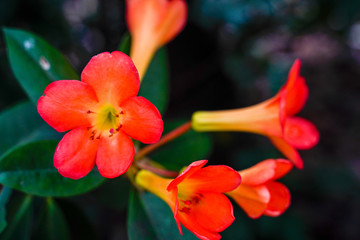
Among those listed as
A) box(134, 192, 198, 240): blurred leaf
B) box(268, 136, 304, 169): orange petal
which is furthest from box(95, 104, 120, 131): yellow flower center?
box(268, 136, 304, 169): orange petal

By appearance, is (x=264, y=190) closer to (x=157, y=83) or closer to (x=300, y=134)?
(x=300, y=134)

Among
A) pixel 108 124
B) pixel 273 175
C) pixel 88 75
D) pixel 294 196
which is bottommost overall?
pixel 294 196

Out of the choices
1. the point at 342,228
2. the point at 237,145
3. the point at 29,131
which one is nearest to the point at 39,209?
the point at 29,131

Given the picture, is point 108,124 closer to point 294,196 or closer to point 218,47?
point 218,47

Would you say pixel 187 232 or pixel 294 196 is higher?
pixel 187 232

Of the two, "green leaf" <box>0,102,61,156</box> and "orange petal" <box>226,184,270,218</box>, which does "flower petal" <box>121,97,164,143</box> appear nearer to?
"orange petal" <box>226,184,270,218</box>

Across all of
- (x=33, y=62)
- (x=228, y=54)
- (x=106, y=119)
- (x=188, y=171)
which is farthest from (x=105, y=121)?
(x=228, y=54)

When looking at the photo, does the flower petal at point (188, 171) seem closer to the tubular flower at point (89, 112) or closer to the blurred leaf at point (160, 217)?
the tubular flower at point (89, 112)
